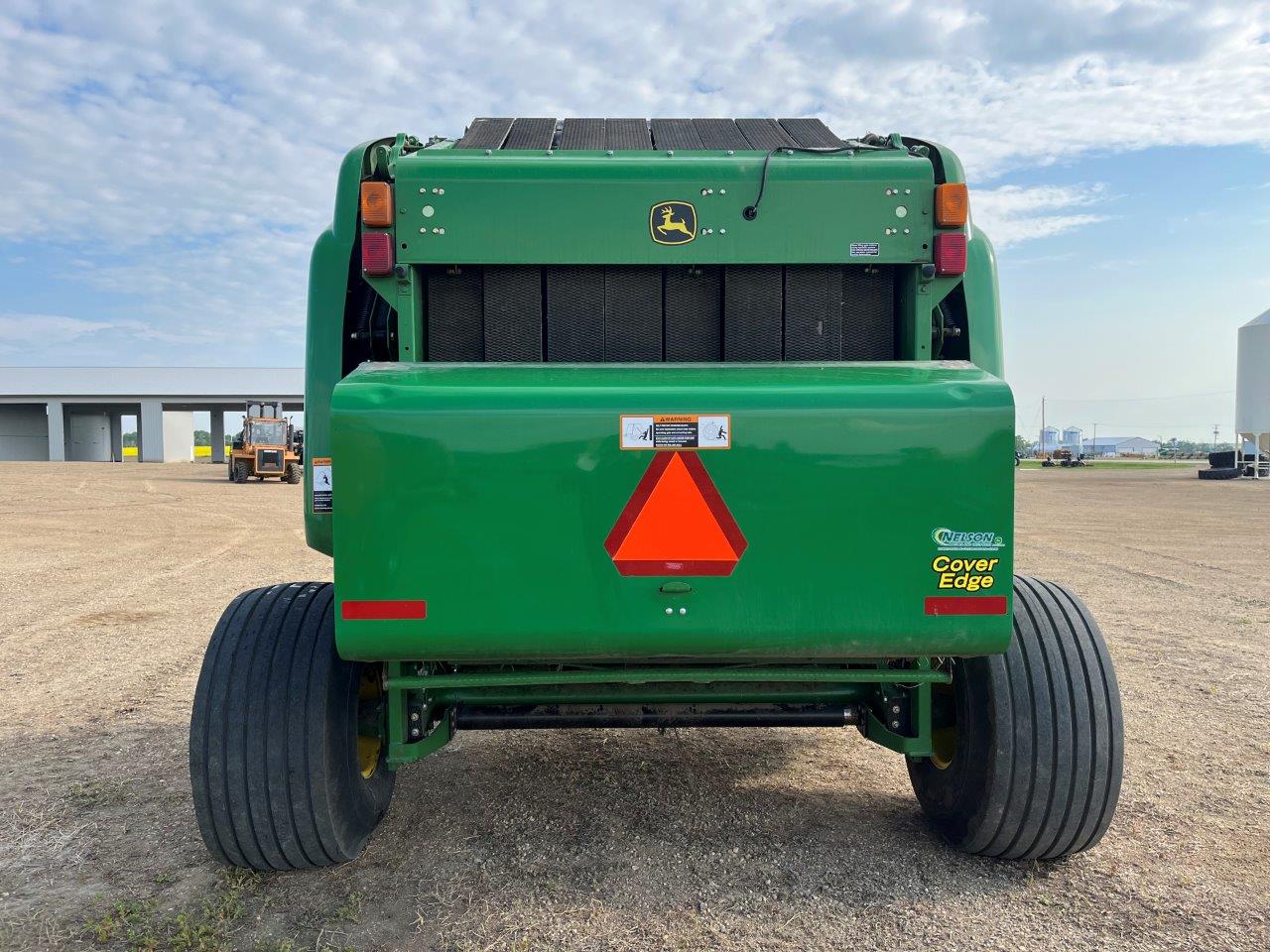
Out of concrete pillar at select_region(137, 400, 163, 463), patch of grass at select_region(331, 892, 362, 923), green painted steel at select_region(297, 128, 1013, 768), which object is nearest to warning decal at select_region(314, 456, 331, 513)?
green painted steel at select_region(297, 128, 1013, 768)

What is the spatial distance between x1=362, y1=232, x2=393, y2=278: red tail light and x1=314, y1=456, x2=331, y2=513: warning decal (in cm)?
62

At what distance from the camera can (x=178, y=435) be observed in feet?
185

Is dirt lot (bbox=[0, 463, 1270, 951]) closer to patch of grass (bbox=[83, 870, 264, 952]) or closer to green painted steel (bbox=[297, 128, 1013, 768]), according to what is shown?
patch of grass (bbox=[83, 870, 264, 952])

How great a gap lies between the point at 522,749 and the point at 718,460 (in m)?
2.56

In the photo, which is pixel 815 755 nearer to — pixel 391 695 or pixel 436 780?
pixel 436 780

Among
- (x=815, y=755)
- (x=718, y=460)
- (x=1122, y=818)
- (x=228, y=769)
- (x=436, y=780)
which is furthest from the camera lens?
(x=815, y=755)

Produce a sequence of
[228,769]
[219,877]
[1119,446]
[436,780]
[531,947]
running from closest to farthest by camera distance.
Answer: [531,947], [228,769], [219,877], [436,780], [1119,446]

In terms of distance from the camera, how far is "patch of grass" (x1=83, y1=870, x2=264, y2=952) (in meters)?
2.64

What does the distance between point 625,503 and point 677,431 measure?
23 centimetres

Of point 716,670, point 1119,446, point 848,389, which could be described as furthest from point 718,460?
point 1119,446

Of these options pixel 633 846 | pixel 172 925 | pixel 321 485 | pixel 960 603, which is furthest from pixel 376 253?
pixel 633 846

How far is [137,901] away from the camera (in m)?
2.92

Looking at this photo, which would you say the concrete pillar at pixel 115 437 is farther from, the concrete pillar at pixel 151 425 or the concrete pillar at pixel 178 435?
the concrete pillar at pixel 151 425

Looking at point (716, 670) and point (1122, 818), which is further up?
point (716, 670)
